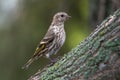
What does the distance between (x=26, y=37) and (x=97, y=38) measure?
4659 mm

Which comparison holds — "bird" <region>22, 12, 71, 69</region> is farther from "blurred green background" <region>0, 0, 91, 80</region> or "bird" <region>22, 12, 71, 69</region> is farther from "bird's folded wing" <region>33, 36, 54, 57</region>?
"blurred green background" <region>0, 0, 91, 80</region>

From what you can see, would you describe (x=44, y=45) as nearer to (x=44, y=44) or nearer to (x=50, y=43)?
(x=44, y=44)

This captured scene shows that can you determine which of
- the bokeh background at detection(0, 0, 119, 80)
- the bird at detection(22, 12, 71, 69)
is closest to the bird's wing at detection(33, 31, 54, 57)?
the bird at detection(22, 12, 71, 69)

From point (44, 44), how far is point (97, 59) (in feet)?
9.63

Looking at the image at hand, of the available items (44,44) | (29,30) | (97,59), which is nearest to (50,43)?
A: (44,44)

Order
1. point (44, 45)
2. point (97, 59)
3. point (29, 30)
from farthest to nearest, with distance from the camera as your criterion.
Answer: point (29, 30)
point (44, 45)
point (97, 59)

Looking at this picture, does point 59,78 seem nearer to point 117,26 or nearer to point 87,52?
point 87,52

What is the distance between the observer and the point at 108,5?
8859mm

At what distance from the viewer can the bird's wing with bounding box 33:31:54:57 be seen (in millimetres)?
8523

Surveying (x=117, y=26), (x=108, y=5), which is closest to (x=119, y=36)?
(x=117, y=26)

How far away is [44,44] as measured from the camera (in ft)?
28.3

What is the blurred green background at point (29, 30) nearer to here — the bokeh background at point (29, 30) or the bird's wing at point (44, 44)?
the bokeh background at point (29, 30)

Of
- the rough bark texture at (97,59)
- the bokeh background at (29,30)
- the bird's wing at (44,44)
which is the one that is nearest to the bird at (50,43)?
the bird's wing at (44,44)

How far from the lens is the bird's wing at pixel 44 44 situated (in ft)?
28.0
